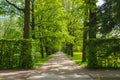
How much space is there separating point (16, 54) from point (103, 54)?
6945 millimetres

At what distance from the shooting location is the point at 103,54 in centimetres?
2194

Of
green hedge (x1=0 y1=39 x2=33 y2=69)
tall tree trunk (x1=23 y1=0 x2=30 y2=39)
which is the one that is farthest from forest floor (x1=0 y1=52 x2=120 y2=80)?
tall tree trunk (x1=23 y1=0 x2=30 y2=39)

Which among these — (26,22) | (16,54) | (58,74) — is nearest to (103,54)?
(58,74)

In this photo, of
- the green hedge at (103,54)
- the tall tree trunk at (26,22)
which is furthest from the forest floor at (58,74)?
the tall tree trunk at (26,22)

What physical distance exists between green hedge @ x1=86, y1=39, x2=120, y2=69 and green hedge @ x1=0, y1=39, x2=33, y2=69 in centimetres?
489

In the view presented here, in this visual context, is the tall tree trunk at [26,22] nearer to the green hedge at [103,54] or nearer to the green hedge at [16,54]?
the green hedge at [16,54]

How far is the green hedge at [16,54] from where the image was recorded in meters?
21.9

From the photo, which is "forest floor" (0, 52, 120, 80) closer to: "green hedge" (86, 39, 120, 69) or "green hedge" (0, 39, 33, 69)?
"green hedge" (86, 39, 120, 69)

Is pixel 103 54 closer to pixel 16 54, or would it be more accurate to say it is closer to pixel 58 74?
pixel 58 74

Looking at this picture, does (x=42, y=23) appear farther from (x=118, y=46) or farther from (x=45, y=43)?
(x=118, y=46)

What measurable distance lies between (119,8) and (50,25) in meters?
21.9

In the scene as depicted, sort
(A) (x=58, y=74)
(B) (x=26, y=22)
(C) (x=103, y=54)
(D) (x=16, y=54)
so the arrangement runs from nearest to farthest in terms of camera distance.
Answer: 1. (A) (x=58, y=74)
2. (C) (x=103, y=54)
3. (D) (x=16, y=54)
4. (B) (x=26, y=22)

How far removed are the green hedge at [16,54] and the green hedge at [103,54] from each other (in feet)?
16.0

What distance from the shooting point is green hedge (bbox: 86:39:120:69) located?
71.5 ft
